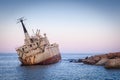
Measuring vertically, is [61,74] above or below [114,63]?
below

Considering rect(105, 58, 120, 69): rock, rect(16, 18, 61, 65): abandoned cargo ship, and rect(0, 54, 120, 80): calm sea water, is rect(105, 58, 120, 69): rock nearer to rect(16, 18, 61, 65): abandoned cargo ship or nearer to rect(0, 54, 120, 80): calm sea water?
rect(0, 54, 120, 80): calm sea water

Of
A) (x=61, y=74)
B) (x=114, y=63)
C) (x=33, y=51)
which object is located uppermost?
(x=33, y=51)

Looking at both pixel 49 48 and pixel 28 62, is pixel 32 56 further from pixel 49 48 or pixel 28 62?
pixel 49 48

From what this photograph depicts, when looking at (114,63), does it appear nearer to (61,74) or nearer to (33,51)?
(61,74)

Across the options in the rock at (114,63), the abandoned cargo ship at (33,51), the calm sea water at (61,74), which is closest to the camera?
the calm sea water at (61,74)

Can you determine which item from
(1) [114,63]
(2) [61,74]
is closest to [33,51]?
(2) [61,74]

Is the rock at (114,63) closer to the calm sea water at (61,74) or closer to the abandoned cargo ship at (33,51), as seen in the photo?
the calm sea water at (61,74)

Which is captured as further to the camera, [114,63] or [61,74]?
[114,63]

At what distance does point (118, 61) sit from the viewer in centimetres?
5434

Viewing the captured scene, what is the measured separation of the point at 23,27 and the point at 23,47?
24.6 ft

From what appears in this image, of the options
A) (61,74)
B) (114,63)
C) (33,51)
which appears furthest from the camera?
(33,51)

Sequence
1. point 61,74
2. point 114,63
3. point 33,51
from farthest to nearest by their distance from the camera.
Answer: point 33,51 < point 114,63 < point 61,74

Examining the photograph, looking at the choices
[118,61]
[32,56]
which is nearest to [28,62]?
[32,56]

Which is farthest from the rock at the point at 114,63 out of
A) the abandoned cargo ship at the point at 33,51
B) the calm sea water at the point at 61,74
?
the abandoned cargo ship at the point at 33,51
